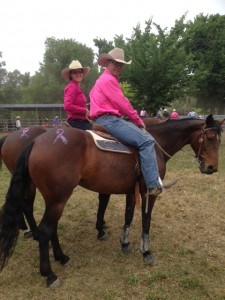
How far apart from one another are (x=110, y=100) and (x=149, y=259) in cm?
230

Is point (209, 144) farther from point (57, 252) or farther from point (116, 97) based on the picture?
point (57, 252)

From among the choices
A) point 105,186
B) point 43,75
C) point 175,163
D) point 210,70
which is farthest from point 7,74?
point 105,186

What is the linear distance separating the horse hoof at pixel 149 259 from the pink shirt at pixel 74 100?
2537mm

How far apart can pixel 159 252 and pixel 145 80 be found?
1313 cm

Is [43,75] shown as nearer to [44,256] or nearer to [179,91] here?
[179,91]

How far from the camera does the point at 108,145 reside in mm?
3963

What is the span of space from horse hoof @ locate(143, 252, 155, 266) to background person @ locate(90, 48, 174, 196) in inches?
36.2

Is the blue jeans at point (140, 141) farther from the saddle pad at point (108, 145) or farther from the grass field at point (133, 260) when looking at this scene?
the grass field at point (133, 260)

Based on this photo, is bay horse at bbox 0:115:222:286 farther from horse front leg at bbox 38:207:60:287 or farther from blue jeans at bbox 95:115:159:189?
blue jeans at bbox 95:115:159:189

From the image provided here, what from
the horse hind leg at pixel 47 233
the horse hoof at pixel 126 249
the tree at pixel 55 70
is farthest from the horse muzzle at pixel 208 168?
the tree at pixel 55 70

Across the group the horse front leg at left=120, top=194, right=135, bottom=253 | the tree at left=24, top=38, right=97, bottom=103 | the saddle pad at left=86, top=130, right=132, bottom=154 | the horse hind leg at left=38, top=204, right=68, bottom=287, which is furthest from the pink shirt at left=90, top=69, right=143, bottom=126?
the tree at left=24, top=38, right=97, bottom=103

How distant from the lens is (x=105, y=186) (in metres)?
4.07

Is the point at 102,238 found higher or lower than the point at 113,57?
lower

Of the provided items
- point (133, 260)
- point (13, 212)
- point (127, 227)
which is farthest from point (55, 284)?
point (127, 227)
